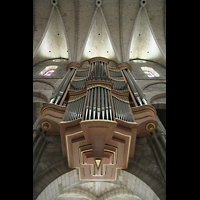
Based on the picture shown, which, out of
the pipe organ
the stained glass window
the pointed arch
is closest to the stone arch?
the pipe organ

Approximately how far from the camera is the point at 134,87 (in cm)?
818

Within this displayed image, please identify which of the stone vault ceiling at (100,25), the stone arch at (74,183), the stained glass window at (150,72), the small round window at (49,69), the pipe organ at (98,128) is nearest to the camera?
the pipe organ at (98,128)

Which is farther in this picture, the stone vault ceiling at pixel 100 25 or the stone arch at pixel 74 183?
the stone vault ceiling at pixel 100 25

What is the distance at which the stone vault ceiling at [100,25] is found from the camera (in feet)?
49.7

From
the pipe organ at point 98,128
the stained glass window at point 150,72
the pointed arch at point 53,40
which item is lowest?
the pipe organ at point 98,128

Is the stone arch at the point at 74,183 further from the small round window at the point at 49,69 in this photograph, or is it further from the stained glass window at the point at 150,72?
the small round window at the point at 49,69

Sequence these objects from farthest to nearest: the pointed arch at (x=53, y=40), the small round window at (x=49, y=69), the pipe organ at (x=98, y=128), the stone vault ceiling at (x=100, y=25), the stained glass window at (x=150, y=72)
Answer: the stone vault ceiling at (x=100, y=25) → the pointed arch at (x=53, y=40) → the small round window at (x=49, y=69) → the stained glass window at (x=150, y=72) → the pipe organ at (x=98, y=128)

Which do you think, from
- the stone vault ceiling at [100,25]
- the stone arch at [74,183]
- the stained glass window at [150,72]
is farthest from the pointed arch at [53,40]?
the stone arch at [74,183]

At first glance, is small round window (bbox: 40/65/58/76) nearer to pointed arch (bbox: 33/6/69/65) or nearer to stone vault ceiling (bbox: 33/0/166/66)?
pointed arch (bbox: 33/6/69/65)

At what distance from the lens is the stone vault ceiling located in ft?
49.7

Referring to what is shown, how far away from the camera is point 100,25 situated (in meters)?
15.8
